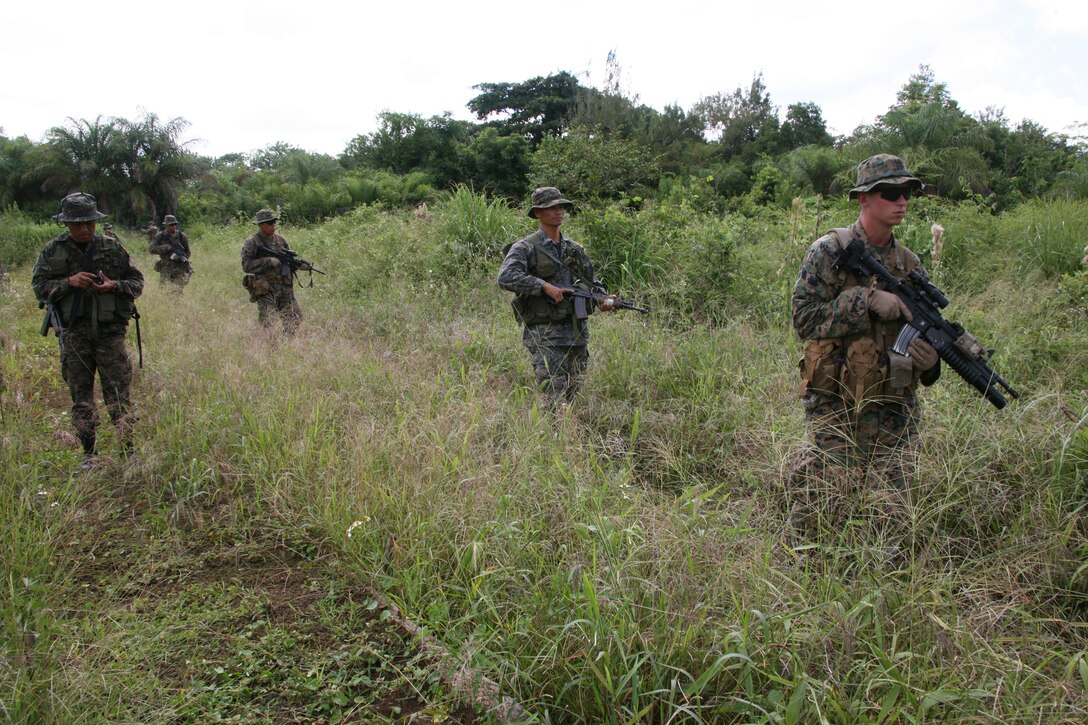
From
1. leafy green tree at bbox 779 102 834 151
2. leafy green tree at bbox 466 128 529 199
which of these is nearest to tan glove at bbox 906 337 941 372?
leafy green tree at bbox 466 128 529 199

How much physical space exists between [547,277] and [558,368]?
2.06ft

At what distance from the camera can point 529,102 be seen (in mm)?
30938

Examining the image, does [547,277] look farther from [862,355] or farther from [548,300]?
[862,355]

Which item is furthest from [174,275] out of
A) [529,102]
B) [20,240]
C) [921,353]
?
[529,102]

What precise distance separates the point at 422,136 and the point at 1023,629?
26539mm

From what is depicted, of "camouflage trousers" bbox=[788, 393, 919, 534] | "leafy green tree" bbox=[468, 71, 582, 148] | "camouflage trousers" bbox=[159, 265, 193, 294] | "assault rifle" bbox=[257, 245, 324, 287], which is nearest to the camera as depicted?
"camouflage trousers" bbox=[788, 393, 919, 534]

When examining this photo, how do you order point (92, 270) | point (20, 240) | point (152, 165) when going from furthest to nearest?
1. point (152, 165)
2. point (20, 240)
3. point (92, 270)

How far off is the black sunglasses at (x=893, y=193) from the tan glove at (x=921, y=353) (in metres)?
0.58

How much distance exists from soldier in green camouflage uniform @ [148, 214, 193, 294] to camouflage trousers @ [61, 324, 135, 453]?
23.0ft

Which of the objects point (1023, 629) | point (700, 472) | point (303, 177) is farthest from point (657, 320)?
point (303, 177)

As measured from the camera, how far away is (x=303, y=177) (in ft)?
81.1

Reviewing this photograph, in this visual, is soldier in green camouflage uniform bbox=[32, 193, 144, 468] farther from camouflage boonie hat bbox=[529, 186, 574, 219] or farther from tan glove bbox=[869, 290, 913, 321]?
tan glove bbox=[869, 290, 913, 321]

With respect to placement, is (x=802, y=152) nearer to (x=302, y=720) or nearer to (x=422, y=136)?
(x=422, y=136)

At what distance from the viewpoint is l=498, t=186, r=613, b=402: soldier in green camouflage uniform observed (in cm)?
451
